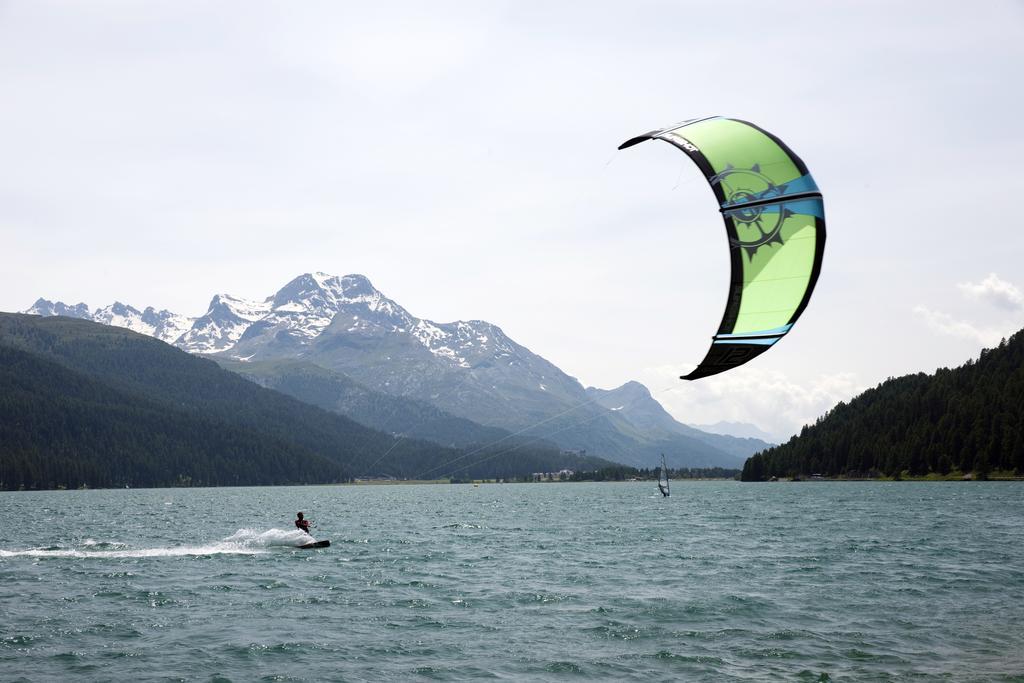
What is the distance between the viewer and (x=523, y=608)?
36000 millimetres

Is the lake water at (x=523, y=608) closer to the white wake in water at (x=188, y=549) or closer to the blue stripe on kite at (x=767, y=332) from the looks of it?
the white wake in water at (x=188, y=549)

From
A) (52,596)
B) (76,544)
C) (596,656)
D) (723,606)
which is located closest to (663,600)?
(723,606)

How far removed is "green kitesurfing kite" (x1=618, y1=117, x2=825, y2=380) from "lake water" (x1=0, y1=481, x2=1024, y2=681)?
Result: 39.2ft

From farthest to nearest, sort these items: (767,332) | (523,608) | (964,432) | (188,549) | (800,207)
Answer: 1. (964,432)
2. (188,549)
3. (523,608)
4. (800,207)
5. (767,332)

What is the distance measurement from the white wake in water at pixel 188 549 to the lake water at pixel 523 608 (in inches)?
11.1

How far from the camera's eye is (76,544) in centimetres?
6456

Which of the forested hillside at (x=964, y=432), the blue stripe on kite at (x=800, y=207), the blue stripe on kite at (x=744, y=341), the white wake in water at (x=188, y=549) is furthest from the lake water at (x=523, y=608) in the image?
the forested hillside at (x=964, y=432)

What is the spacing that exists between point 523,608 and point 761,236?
21.8 metres

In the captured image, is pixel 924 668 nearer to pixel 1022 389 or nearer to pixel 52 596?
pixel 52 596

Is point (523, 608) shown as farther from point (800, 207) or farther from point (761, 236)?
point (800, 207)

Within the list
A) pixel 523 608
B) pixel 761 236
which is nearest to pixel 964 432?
pixel 523 608

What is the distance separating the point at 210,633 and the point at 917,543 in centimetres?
4421

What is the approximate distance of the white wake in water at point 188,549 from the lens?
57094 mm

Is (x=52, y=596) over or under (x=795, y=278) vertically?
under
